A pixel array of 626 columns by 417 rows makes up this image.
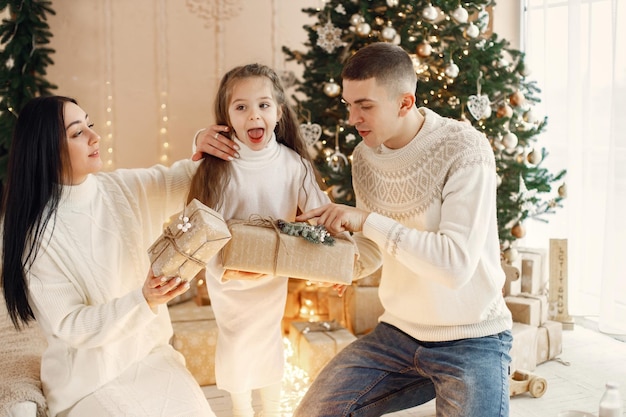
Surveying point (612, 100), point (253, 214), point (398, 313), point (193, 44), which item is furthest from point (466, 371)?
point (193, 44)

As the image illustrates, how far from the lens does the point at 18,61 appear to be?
3910 millimetres

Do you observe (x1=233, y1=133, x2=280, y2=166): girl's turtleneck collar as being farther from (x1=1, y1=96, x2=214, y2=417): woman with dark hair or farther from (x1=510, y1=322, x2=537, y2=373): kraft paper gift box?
(x1=510, y1=322, x2=537, y2=373): kraft paper gift box

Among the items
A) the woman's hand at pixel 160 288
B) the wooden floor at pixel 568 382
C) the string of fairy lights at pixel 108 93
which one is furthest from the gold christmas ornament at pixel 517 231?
A: the string of fairy lights at pixel 108 93

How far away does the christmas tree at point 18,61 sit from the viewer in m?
3.81

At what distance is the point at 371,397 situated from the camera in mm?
2197

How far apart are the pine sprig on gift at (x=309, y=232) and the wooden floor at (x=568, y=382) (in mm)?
1248

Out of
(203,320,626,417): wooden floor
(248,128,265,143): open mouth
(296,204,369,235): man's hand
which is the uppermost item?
(248,128,265,143): open mouth

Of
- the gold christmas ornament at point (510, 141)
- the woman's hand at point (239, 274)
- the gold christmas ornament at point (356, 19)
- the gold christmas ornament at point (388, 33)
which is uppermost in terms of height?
the gold christmas ornament at point (356, 19)

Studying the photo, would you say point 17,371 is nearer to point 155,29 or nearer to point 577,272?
point 155,29

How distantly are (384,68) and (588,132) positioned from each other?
273 centimetres

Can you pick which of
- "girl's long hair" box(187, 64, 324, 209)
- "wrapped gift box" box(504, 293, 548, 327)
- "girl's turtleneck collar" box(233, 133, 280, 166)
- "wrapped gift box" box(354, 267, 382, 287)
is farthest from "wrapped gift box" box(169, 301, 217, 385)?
"wrapped gift box" box(504, 293, 548, 327)

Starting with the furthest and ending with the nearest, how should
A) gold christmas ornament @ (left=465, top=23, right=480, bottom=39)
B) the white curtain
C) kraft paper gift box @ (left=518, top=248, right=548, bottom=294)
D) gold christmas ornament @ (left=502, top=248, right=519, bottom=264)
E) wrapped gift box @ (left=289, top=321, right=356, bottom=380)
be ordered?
the white curtain, kraft paper gift box @ (left=518, top=248, right=548, bottom=294), gold christmas ornament @ (left=502, top=248, right=519, bottom=264), gold christmas ornament @ (left=465, top=23, right=480, bottom=39), wrapped gift box @ (left=289, top=321, right=356, bottom=380)

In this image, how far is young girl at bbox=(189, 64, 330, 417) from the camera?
218 centimetres

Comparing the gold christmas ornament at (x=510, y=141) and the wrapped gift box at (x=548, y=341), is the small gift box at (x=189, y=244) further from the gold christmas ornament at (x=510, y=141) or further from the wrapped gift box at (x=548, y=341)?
the wrapped gift box at (x=548, y=341)
